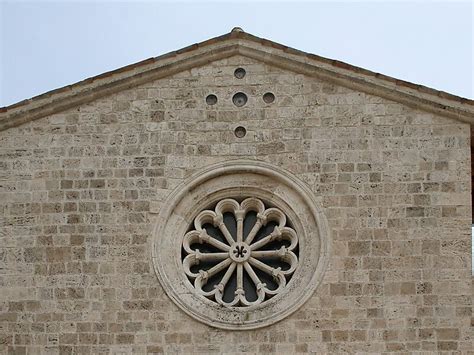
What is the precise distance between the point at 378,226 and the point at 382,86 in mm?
1825

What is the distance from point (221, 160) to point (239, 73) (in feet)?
4.11

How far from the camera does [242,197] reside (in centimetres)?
1714

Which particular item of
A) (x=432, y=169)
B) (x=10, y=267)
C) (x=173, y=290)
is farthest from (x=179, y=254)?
(x=432, y=169)

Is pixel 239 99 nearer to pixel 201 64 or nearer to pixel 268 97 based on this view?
pixel 268 97

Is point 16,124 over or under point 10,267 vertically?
over

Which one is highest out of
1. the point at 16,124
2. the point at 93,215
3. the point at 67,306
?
the point at 16,124

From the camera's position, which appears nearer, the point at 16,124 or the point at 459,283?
the point at 459,283

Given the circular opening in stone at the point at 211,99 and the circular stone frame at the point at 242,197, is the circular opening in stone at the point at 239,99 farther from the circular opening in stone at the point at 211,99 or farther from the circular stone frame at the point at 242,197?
the circular stone frame at the point at 242,197

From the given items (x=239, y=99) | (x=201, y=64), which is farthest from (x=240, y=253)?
(x=201, y=64)

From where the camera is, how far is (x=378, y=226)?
16.6 m

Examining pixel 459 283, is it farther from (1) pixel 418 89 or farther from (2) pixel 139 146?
(2) pixel 139 146

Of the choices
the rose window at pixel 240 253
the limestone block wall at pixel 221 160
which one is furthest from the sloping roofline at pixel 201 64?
the rose window at pixel 240 253

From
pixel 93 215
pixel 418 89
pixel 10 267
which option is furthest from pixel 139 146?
pixel 418 89

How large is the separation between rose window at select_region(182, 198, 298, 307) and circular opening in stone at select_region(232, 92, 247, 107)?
50.1 inches
